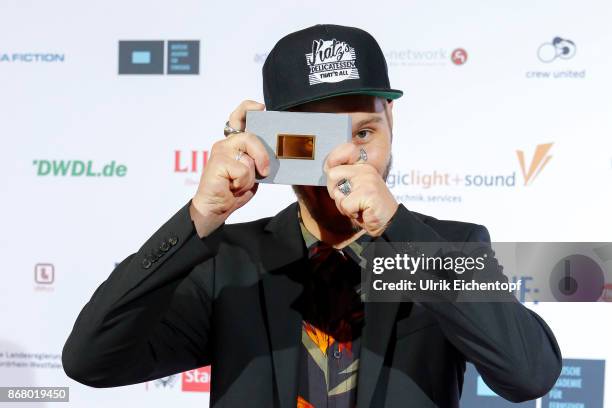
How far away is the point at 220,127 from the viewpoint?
2238 millimetres

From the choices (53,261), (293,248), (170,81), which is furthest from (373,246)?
(53,261)

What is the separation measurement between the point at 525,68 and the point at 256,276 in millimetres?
1350

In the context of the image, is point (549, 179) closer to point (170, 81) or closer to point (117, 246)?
point (170, 81)

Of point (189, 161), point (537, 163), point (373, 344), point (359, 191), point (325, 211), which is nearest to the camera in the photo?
point (359, 191)

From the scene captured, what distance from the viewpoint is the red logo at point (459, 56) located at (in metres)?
2.11

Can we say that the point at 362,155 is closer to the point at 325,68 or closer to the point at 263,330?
the point at 325,68

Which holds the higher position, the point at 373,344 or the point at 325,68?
the point at 325,68

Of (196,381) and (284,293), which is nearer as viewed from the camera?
(284,293)

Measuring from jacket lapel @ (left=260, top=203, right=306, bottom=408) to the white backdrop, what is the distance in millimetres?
1042

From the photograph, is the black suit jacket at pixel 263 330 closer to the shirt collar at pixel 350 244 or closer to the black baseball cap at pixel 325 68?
the shirt collar at pixel 350 244

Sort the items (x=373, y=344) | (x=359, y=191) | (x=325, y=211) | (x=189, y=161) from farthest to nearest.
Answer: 1. (x=189, y=161)
2. (x=325, y=211)
3. (x=373, y=344)
4. (x=359, y=191)

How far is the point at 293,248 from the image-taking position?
42.6 inches

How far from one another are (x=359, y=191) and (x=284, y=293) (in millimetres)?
244

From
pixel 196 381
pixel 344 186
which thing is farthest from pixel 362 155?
pixel 196 381
